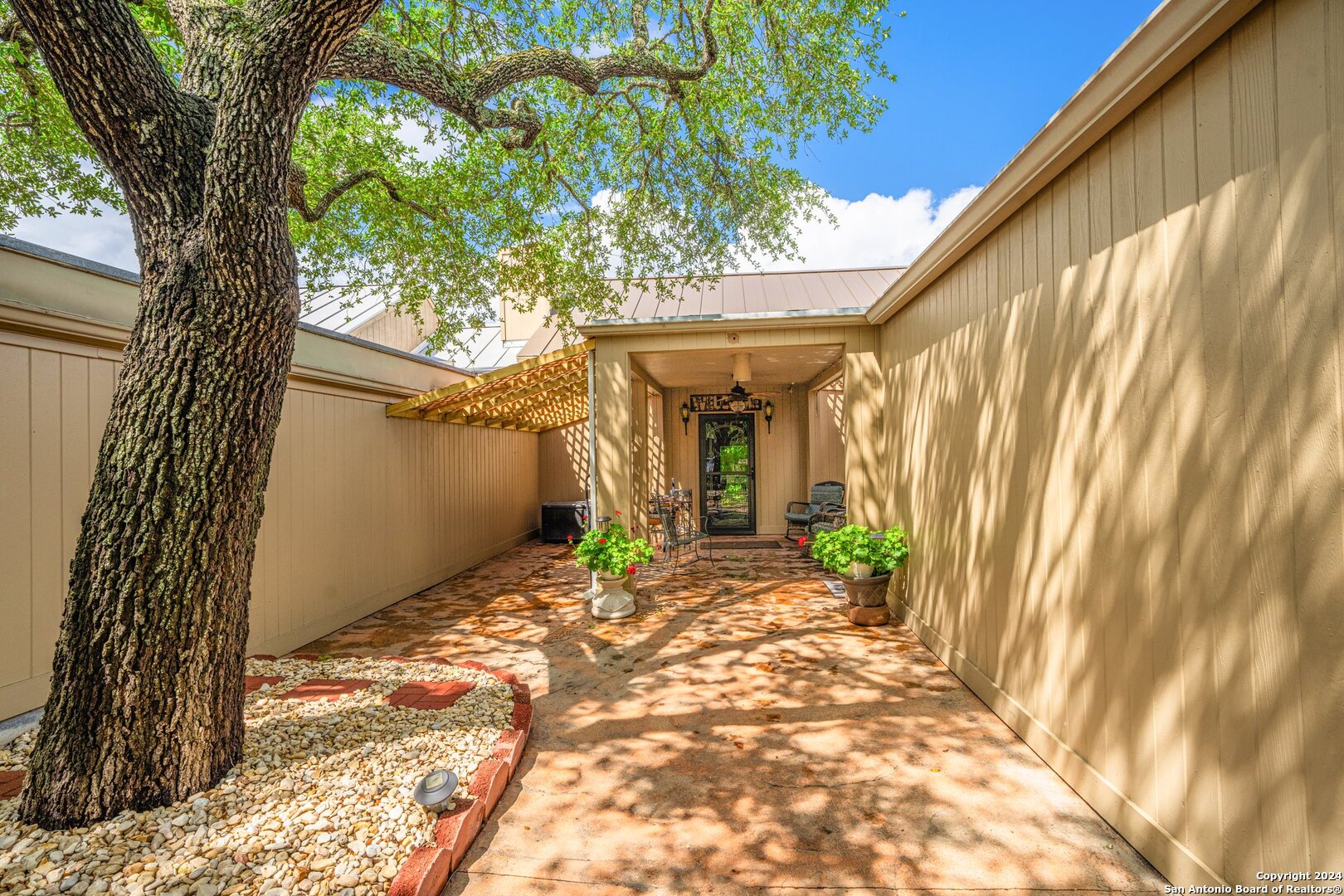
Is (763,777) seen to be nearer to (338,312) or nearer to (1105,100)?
(1105,100)

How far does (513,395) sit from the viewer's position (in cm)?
686

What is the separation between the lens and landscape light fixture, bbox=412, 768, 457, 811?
2.01 m

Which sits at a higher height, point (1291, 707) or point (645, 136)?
point (645, 136)

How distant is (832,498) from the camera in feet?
26.6

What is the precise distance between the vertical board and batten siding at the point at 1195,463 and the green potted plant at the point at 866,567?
1.60 m

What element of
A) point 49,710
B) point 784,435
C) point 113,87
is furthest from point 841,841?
point 784,435

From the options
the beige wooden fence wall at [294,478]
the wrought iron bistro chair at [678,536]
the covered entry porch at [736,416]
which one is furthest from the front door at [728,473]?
the beige wooden fence wall at [294,478]

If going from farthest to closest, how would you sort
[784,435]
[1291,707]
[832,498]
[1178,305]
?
[784,435] → [832,498] → [1178,305] → [1291,707]

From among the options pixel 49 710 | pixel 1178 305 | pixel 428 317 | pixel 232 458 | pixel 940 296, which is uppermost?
pixel 428 317

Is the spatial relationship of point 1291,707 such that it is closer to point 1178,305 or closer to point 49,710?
point 1178,305

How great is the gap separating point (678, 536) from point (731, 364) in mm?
2386

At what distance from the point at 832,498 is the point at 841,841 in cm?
629

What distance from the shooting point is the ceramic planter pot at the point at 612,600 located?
16.6ft

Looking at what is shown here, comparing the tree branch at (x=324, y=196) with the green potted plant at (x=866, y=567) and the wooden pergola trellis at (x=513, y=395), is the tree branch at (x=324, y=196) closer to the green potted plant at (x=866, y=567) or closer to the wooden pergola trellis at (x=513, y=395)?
→ the wooden pergola trellis at (x=513, y=395)
